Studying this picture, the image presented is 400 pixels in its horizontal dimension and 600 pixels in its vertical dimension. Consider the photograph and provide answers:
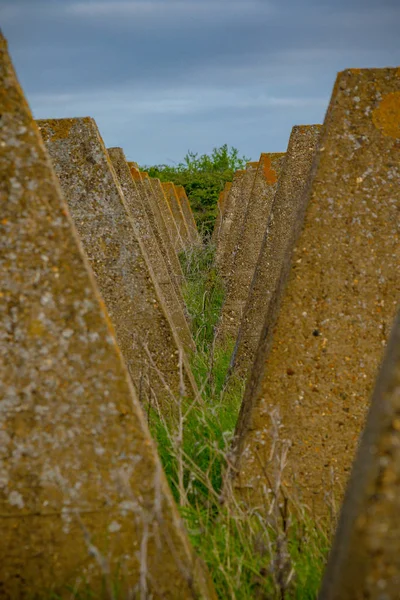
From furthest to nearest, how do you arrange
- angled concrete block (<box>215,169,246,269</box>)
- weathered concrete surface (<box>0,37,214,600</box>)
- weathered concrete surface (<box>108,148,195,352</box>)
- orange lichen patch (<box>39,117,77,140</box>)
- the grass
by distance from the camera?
1. angled concrete block (<box>215,169,246,269</box>)
2. weathered concrete surface (<box>108,148,195,352</box>)
3. orange lichen patch (<box>39,117,77,140</box>)
4. the grass
5. weathered concrete surface (<box>0,37,214,600</box>)

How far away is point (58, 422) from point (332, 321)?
1393mm

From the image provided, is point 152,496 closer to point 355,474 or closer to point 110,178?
point 355,474

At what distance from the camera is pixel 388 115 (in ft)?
10.8

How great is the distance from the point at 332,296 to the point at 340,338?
18 cm

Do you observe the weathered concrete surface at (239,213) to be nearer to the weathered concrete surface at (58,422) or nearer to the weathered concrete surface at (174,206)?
the weathered concrete surface at (174,206)

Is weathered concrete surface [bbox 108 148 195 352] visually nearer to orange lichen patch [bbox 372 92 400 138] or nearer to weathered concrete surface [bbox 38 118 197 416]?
weathered concrete surface [bbox 38 118 197 416]

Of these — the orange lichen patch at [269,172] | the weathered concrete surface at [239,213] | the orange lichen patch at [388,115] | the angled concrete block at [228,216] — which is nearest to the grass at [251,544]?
the orange lichen patch at [388,115]

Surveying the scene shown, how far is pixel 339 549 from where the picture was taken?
1.51 meters

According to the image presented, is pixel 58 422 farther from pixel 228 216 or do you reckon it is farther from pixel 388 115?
pixel 228 216

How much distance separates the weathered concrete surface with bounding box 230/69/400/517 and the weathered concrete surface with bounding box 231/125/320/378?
3.12 metres

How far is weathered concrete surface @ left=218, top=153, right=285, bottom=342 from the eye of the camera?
9.38 m

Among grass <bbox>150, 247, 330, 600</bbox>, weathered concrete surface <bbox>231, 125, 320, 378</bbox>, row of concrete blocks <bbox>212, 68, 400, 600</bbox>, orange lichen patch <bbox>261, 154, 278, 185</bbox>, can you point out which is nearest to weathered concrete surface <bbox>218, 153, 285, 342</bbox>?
orange lichen patch <bbox>261, 154, 278, 185</bbox>

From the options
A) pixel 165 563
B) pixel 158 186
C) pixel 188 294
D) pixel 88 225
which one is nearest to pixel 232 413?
pixel 88 225

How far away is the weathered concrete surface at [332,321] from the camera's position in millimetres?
3211
